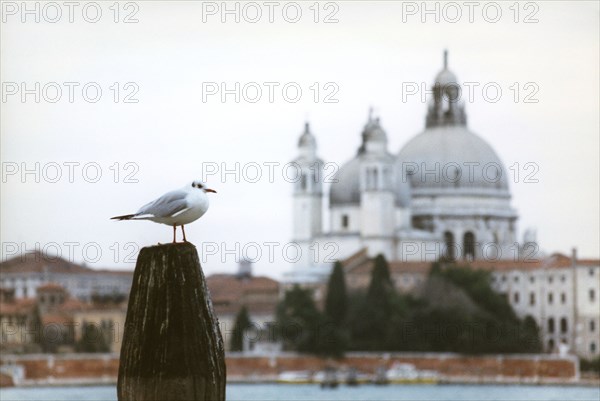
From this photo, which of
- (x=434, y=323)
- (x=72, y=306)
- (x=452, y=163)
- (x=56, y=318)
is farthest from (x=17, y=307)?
(x=452, y=163)

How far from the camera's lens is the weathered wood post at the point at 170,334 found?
484 centimetres

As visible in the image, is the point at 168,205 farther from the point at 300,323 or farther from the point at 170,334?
the point at 300,323

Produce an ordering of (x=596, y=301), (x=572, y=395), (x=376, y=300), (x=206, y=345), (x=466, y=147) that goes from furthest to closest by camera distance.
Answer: (x=466, y=147), (x=596, y=301), (x=376, y=300), (x=572, y=395), (x=206, y=345)

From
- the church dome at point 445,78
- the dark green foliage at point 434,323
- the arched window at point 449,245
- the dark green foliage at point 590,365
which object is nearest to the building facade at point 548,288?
the dark green foliage at point 590,365

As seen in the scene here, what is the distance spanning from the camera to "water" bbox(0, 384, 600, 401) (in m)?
38.4

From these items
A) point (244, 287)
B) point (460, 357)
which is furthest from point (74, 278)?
point (460, 357)

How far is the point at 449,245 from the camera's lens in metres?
64.9

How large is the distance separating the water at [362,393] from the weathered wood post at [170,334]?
1195 inches

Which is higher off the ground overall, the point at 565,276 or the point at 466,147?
the point at 466,147

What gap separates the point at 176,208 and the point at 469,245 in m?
61.0

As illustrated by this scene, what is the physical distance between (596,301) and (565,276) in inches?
50.5

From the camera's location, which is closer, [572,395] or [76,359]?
[572,395]

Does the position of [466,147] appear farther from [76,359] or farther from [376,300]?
[76,359]

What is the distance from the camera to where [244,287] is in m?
59.5
